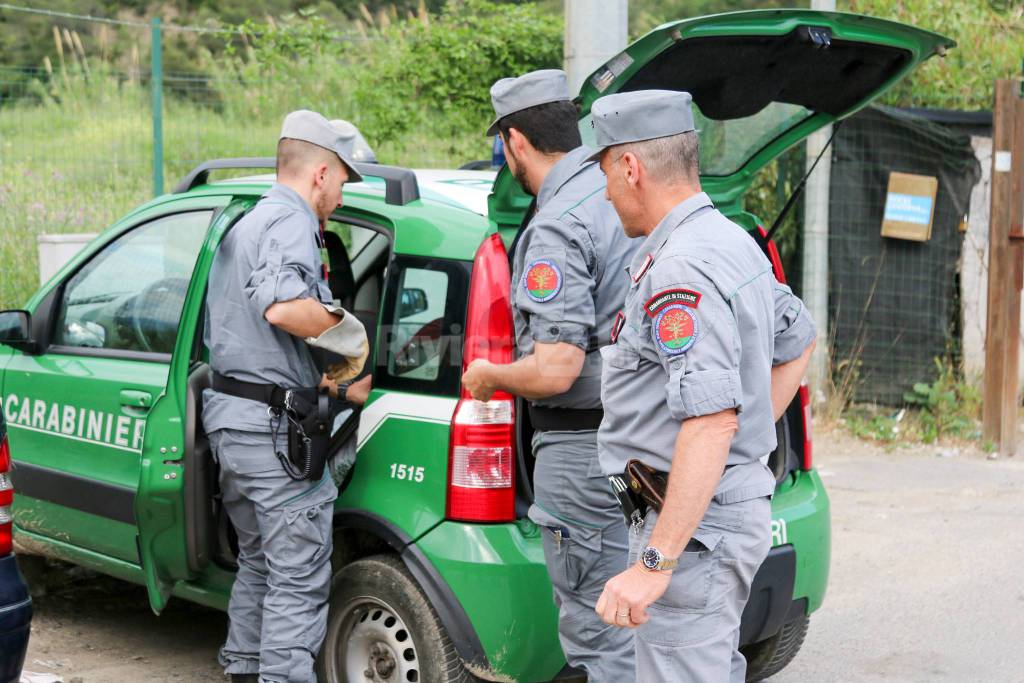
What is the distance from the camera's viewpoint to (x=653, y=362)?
104 inches

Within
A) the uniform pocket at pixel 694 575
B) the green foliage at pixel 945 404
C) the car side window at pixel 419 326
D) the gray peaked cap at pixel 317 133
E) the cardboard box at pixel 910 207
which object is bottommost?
the green foliage at pixel 945 404

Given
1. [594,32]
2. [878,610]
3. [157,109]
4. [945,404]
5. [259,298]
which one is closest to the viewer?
[259,298]

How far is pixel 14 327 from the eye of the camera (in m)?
4.27

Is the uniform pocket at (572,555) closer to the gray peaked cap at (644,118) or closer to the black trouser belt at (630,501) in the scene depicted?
the black trouser belt at (630,501)

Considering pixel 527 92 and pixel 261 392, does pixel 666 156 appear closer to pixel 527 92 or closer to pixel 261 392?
pixel 527 92

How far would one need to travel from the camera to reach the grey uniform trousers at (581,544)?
3.18m

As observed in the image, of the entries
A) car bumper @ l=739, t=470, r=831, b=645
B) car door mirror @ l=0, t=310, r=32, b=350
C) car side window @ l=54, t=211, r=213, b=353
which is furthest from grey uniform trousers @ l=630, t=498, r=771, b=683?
car door mirror @ l=0, t=310, r=32, b=350

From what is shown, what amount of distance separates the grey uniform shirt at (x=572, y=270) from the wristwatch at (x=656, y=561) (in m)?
0.77

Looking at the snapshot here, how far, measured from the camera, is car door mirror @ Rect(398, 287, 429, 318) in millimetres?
3500

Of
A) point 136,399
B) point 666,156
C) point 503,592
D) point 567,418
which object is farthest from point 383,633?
point 666,156

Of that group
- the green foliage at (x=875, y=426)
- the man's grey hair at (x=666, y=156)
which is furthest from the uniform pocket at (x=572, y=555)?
the green foliage at (x=875, y=426)

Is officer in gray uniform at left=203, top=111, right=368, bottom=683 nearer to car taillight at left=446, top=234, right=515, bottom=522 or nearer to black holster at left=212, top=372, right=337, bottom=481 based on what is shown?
black holster at left=212, top=372, right=337, bottom=481

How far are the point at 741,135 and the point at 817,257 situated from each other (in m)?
4.32

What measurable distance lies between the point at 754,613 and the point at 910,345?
17.1 feet
